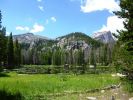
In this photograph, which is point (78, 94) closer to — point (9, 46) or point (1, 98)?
point (1, 98)

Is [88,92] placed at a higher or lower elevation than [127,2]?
lower

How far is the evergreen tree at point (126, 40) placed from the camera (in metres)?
33.4

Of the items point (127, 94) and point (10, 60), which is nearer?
point (127, 94)

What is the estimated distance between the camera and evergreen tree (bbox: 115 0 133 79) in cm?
3338

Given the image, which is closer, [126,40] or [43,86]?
[126,40]

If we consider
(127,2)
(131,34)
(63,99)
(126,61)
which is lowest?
(63,99)

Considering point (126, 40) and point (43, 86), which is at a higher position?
point (126, 40)

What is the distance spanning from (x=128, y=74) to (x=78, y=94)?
214 inches

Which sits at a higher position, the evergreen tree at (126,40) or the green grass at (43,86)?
the evergreen tree at (126,40)

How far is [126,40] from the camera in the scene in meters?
34.3

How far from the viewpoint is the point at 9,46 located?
450 feet

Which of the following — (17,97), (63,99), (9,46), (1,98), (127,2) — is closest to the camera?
(1,98)

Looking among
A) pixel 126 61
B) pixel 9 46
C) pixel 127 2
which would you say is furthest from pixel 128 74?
pixel 9 46

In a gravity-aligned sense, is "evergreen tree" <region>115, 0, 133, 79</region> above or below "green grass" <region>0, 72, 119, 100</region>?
above
